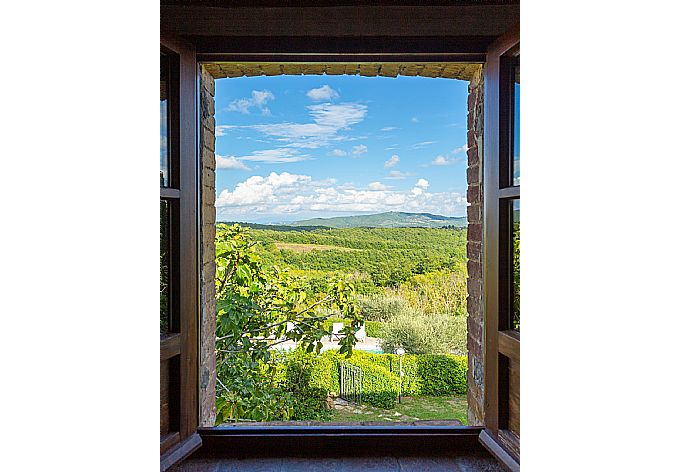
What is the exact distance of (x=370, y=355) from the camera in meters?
3.52

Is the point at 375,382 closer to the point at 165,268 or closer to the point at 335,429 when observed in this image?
the point at 335,429

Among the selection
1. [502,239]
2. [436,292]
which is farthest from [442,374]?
[502,239]

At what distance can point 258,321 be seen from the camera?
10.9 ft

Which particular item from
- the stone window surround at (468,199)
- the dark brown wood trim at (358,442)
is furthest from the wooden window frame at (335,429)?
the stone window surround at (468,199)

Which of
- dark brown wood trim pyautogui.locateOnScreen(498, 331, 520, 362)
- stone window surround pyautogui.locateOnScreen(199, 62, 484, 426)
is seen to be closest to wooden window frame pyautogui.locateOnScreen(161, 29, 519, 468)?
stone window surround pyautogui.locateOnScreen(199, 62, 484, 426)

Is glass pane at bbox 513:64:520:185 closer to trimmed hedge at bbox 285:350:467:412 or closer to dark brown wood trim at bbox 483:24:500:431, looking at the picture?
dark brown wood trim at bbox 483:24:500:431

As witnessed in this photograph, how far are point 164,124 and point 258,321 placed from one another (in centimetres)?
153

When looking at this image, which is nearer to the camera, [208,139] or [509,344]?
[509,344]

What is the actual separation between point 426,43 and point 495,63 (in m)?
0.27

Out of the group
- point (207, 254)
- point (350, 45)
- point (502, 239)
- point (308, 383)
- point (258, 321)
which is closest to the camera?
point (502, 239)

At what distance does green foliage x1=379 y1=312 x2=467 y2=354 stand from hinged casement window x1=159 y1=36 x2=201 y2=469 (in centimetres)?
163

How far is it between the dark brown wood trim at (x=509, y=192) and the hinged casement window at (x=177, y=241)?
1.05 m
